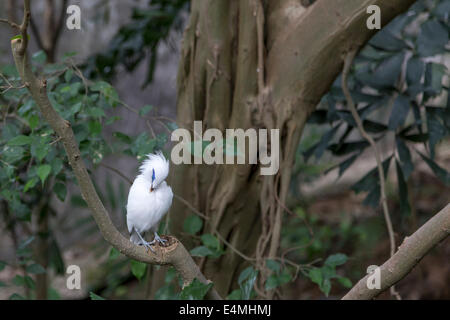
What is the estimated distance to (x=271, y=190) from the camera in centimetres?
226

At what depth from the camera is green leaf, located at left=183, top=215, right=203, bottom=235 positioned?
88.3 inches

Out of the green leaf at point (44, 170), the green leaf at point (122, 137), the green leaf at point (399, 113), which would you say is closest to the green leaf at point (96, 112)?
the green leaf at point (122, 137)

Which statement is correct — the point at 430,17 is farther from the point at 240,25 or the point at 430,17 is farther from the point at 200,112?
the point at 200,112

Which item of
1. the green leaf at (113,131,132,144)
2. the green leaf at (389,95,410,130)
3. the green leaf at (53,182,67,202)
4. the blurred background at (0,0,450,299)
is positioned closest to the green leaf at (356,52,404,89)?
the blurred background at (0,0,450,299)

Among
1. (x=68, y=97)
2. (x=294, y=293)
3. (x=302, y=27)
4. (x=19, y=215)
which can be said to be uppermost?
(x=302, y=27)

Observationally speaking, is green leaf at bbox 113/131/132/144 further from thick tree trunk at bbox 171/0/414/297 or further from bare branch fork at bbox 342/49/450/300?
bare branch fork at bbox 342/49/450/300

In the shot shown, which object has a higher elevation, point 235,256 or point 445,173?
point 445,173

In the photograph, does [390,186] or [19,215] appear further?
[390,186]

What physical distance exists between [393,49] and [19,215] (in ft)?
6.20

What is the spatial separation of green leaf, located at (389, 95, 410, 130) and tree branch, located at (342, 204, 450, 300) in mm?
1094

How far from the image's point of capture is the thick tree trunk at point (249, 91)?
2146 mm

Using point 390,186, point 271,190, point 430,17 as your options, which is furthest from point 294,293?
point 430,17
